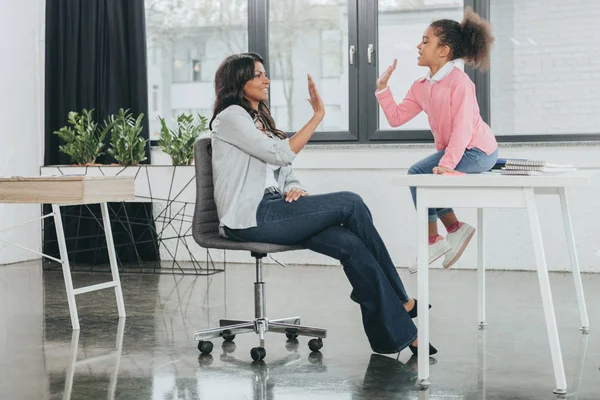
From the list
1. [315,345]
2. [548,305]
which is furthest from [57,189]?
[548,305]

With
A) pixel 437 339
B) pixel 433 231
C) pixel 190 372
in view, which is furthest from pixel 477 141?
pixel 190 372

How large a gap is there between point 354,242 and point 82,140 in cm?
337

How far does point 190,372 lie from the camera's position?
9.11ft

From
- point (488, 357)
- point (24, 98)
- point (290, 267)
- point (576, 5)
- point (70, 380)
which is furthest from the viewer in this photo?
point (24, 98)

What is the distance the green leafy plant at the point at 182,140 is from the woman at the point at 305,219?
2.58 m

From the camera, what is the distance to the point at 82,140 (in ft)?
18.8

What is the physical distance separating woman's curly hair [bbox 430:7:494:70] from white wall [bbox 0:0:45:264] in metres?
3.54

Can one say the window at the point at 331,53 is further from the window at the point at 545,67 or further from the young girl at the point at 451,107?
the young girl at the point at 451,107

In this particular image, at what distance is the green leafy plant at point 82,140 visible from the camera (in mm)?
5707

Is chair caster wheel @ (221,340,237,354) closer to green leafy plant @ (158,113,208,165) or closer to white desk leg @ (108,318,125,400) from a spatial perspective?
white desk leg @ (108,318,125,400)

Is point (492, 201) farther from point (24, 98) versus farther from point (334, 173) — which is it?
point (24, 98)

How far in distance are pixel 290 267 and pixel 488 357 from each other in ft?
9.30

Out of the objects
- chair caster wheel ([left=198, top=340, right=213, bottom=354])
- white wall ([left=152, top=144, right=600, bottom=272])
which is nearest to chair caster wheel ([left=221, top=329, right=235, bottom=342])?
chair caster wheel ([left=198, top=340, right=213, bottom=354])

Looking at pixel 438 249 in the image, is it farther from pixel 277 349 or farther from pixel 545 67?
pixel 545 67
